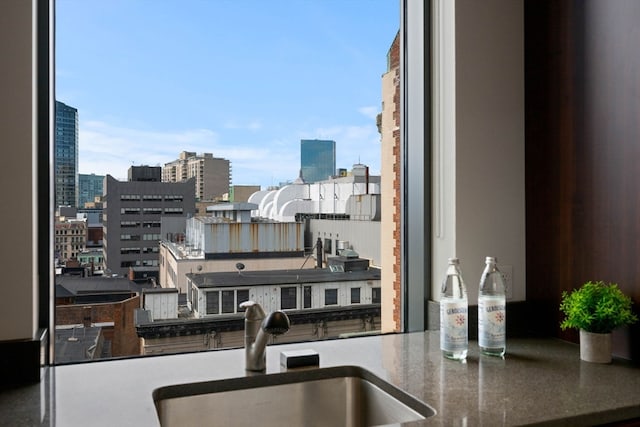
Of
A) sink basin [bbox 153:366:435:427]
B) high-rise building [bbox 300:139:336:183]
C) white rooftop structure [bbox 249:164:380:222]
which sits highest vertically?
high-rise building [bbox 300:139:336:183]

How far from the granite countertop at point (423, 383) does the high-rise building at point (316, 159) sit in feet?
1.80

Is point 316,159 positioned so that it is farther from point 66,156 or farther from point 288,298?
point 66,156

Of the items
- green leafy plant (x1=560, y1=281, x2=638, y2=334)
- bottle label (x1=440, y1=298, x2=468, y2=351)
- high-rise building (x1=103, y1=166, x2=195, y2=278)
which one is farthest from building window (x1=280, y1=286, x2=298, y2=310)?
green leafy plant (x1=560, y1=281, x2=638, y2=334)

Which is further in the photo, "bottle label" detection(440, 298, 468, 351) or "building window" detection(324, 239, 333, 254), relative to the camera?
"building window" detection(324, 239, 333, 254)

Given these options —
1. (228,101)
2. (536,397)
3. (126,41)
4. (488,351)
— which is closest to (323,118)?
(228,101)

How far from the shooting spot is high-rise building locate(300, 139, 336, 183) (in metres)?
1.80

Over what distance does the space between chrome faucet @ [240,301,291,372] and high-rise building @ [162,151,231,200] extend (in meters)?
0.42

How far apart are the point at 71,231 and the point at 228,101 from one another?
1.96 feet

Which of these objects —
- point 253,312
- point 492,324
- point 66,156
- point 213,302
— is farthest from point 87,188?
point 492,324

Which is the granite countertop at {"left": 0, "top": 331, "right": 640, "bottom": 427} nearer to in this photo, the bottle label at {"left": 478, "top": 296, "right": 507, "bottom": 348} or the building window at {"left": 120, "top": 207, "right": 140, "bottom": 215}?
the bottle label at {"left": 478, "top": 296, "right": 507, "bottom": 348}

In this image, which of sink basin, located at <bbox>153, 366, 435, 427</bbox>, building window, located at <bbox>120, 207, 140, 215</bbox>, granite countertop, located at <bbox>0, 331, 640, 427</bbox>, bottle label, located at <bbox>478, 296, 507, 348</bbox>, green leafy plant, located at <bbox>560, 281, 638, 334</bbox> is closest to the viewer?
granite countertop, located at <bbox>0, 331, 640, 427</bbox>

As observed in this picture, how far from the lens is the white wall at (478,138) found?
173 centimetres

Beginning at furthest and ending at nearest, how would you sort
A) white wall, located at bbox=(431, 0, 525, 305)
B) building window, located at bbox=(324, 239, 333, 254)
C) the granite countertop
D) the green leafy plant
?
1. building window, located at bbox=(324, 239, 333, 254)
2. white wall, located at bbox=(431, 0, 525, 305)
3. the green leafy plant
4. the granite countertop

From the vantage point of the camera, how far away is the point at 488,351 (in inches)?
59.9
